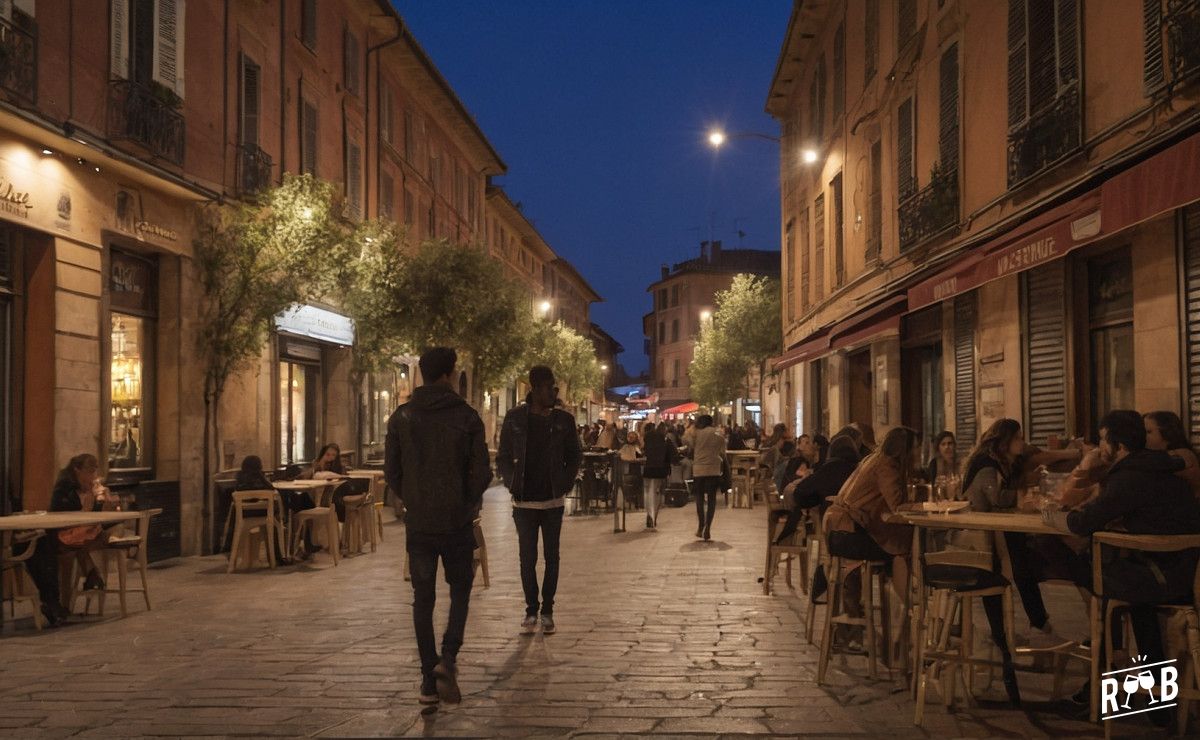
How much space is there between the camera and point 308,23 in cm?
1925

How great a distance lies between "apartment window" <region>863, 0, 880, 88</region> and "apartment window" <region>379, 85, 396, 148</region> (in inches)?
413

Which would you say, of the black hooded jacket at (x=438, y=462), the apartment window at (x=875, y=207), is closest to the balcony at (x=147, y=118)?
the black hooded jacket at (x=438, y=462)

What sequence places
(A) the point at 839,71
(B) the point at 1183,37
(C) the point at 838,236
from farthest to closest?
(C) the point at 838,236, (A) the point at 839,71, (B) the point at 1183,37

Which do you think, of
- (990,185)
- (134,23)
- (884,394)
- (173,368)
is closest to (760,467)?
(884,394)

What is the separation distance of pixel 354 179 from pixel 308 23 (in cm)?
353

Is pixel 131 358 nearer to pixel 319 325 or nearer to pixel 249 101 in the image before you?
pixel 249 101

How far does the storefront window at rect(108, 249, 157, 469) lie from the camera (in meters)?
13.1

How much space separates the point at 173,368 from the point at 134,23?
412 cm

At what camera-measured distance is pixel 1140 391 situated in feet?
31.3

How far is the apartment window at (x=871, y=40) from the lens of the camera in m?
18.3

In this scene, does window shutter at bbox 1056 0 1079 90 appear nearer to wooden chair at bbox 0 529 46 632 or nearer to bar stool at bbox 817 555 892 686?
bar stool at bbox 817 555 892 686

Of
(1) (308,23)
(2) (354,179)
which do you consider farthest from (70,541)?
(2) (354,179)

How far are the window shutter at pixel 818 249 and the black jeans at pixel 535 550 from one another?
54.4ft

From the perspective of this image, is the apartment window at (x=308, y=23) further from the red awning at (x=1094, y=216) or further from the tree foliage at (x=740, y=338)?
the tree foliage at (x=740, y=338)
